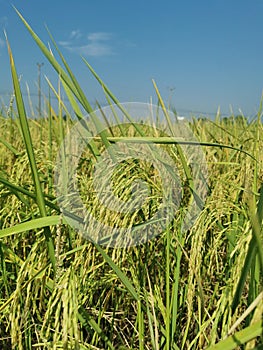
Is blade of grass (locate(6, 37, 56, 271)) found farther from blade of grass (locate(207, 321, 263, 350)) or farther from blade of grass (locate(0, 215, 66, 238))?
blade of grass (locate(207, 321, 263, 350))

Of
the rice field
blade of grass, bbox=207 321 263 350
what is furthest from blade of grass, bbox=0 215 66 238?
blade of grass, bbox=207 321 263 350

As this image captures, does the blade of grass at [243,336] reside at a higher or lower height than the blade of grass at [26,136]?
lower

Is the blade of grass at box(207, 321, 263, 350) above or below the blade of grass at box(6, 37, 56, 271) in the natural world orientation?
below

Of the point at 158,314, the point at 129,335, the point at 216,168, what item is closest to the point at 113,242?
the point at 158,314

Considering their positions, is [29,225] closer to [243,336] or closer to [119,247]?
[119,247]

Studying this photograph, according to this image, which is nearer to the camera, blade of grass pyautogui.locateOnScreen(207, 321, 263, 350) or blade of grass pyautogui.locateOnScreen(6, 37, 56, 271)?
blade of grass pyautogui.locateOnScreen(207, 321, 263, 350)

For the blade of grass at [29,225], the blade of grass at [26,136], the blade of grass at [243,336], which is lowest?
the blade of grass at [243,336]

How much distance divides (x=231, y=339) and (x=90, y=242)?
0.32 metres

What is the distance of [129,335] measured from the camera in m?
0.85

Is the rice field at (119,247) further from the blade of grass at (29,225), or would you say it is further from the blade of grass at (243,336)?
the blade of grass at (243,336)

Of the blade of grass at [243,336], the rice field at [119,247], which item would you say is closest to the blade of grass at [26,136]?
the rice field at [119,247]

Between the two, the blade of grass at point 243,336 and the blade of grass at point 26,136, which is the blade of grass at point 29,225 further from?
the blade of grass at point 243,336

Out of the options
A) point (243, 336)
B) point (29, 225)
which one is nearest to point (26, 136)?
point (29, 225)

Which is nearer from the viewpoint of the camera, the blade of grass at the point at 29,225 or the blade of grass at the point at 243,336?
the blade of grass at the point at 243,336
